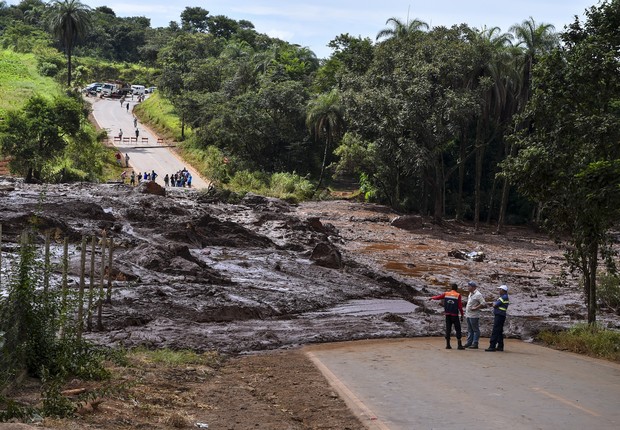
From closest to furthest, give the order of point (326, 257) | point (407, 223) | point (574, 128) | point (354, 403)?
point (354, 403)
point (574, 128)
point (326, 257)
point (407, 223)

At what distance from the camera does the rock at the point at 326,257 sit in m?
33.8

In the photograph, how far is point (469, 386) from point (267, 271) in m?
16.6

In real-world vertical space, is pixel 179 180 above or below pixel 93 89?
below

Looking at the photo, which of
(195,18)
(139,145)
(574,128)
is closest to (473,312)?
(574,128)

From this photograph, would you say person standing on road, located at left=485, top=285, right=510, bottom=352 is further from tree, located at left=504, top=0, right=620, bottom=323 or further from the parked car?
the parked car

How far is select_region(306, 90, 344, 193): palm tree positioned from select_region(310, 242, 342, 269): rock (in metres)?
33.7

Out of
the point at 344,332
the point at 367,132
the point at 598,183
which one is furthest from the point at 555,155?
the point at 367,132

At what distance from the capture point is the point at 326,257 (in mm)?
34062

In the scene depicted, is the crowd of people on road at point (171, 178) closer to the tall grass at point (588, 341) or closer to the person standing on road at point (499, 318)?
the tall grass at point (588, 341)

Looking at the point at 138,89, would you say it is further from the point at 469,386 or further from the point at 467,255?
the point at 469,386

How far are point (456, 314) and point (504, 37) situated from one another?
42.8m

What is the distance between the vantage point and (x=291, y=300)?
86.6 feet

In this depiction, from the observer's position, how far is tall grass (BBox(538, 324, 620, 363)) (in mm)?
20078

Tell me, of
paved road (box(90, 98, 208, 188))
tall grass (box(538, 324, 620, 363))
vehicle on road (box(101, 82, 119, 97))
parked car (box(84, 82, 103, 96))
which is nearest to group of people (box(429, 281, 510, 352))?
tall grass (box(538, 324, 620, 363))
